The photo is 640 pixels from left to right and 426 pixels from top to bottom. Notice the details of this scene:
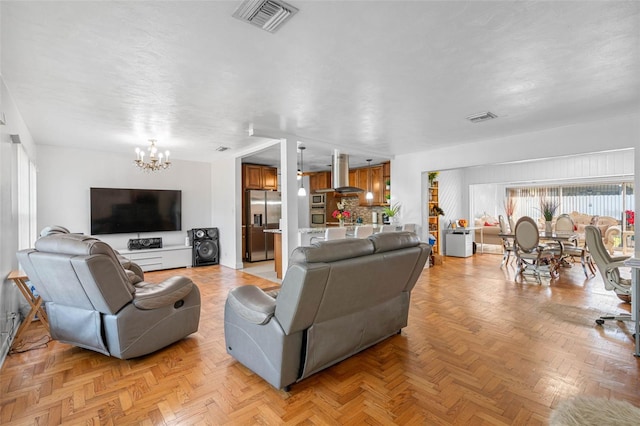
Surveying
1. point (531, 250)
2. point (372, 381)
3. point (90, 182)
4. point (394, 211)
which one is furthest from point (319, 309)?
point (90, 182)

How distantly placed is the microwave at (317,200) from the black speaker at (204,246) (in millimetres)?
3448

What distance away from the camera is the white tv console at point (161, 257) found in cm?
598

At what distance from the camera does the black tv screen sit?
19.2 feet

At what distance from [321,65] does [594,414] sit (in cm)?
282

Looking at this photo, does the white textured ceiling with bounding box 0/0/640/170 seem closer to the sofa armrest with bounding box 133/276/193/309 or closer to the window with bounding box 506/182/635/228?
the sofa armrest with bounding box 133/276/193/309

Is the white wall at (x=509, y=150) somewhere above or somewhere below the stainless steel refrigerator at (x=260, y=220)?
above

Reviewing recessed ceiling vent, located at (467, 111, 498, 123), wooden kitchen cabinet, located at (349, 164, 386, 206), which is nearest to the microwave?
wooden kitchen cabinet, located at (349, 164, 386, 206)

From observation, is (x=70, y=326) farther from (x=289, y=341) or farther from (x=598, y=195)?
(x=598, y=195)

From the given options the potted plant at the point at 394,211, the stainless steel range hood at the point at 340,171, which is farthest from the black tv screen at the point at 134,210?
the potted plant at the point at 394,211

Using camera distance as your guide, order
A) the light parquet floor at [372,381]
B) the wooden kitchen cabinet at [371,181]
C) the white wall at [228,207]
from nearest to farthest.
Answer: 1. the light parquet floor at [372,381]
2. the white wall at [228,207]
3. the wooden kitchen cabinet at [371,181]

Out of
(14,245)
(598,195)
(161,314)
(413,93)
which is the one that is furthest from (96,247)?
(598,195)

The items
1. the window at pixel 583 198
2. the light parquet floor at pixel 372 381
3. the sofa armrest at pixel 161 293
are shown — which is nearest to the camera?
the light parquet floor at pixel 372 381

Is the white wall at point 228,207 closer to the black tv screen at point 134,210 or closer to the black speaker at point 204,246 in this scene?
the black speaker at point 204,246

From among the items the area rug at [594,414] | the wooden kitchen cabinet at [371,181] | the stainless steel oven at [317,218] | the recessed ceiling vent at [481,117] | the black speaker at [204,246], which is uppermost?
the recessed ceiling vent at [481,117]
